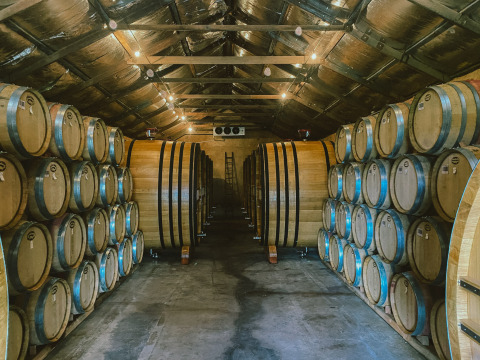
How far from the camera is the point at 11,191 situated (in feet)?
7.97

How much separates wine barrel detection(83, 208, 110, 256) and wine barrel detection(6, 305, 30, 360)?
1.29m

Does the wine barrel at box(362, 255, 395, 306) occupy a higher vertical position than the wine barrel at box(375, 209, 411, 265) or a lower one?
lower

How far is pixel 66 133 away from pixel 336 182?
160 inches

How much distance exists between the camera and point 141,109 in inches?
358

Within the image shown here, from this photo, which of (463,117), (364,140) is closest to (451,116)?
(463,117)

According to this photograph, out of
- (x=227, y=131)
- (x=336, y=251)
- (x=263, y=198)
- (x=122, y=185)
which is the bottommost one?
A: (x=336, y=251)

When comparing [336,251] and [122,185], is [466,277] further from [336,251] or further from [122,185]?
[122,185]

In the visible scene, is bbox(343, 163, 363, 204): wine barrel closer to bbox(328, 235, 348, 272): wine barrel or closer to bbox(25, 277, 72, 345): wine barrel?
bbox(328, 235, 348, 272): wine barrel

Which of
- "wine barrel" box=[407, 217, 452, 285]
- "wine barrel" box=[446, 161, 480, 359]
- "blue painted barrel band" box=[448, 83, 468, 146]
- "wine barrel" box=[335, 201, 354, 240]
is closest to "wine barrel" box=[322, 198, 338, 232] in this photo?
"wine barrel" box=[335, 201, 354, 240]

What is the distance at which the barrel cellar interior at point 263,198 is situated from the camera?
263 cm

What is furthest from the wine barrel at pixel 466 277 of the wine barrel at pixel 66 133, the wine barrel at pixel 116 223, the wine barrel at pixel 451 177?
the wine barrel at pixel 116 223

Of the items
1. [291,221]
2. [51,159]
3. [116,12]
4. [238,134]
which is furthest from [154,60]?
[238,134]

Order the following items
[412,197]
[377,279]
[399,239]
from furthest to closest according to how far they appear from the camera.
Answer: [377,279] → [399,239] → [412,197]

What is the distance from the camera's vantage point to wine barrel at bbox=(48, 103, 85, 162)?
3133mm
